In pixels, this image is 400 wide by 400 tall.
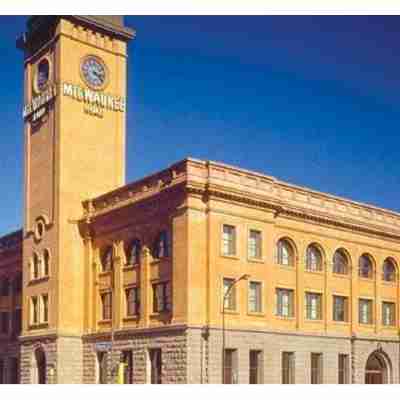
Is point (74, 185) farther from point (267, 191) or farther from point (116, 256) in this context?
point (267, 191)

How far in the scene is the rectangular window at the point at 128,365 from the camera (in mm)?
38719

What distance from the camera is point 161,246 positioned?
38.6 m

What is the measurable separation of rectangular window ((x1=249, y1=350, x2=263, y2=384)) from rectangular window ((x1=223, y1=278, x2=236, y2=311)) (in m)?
2.31

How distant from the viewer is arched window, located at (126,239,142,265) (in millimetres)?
40188

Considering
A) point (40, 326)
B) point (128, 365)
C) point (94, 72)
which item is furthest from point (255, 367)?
point (94, 72)

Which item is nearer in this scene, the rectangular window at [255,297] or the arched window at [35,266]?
the rectangular window at [255,297]

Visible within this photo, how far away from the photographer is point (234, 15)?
24.6m

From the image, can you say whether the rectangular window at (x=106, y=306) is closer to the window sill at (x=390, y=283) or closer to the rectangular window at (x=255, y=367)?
the rectangular window at (x=255, y=367)

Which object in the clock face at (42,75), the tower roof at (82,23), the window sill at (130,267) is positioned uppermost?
the tower roof at (82,23)

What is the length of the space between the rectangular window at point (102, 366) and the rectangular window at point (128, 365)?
1.41 meters

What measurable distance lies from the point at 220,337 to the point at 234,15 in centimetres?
1604

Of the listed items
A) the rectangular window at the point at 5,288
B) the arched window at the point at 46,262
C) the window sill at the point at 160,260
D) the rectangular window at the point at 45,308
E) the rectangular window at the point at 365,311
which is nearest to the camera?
the window sill at the point at 160,260

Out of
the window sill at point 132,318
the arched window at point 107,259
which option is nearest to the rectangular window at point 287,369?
the window sill at point 132,318
